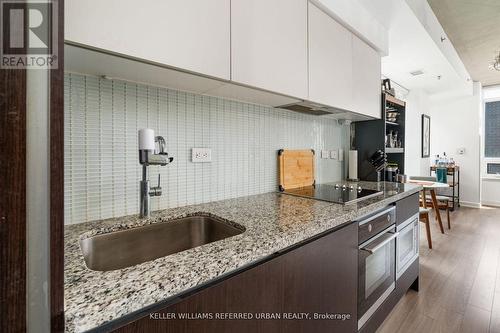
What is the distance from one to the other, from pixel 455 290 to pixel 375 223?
1.37 metres

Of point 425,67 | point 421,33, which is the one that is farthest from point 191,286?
point 425,67

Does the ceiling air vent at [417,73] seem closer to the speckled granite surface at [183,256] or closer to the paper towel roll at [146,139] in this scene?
the speckled granite surface at [183,256]

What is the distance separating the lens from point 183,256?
27.3 inches

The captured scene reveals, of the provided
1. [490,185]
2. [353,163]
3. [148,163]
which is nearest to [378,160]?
[353,163]

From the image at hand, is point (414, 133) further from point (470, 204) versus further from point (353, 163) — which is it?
point (353, 163)

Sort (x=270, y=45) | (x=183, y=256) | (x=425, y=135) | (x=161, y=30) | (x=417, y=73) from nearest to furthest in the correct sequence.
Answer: (x=183, y=256), (x=161, y=30), (x=270, y=45), (x=417, y=73), (x=425, y=135)

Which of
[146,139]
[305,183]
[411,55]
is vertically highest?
[411,55]

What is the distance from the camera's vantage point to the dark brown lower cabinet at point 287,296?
0.62m

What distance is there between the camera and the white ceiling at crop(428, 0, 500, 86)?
2.51m

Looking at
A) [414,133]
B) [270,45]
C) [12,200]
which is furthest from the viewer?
[414,133]

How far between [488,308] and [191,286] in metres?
2.36

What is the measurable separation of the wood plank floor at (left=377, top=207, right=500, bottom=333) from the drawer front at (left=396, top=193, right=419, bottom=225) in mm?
670

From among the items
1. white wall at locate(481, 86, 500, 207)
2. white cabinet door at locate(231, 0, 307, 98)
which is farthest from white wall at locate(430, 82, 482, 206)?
white cabinet door at locate(231, 0, 307, 98)

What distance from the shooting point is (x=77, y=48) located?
0.73m
